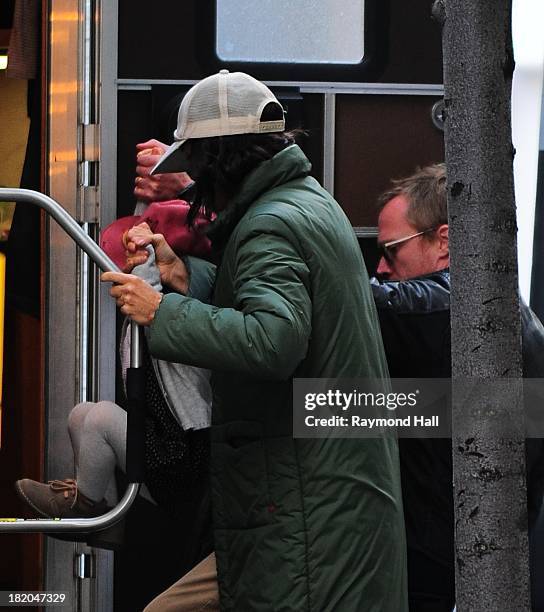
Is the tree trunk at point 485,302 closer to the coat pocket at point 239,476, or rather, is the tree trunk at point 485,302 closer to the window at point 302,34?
the coat pocket at point 239,476

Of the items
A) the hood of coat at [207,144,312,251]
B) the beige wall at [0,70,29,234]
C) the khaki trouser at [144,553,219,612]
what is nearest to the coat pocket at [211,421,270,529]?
the khaki trouser at [144,553,219,612]

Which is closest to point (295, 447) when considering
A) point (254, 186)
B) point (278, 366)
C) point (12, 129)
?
point (278, 366)

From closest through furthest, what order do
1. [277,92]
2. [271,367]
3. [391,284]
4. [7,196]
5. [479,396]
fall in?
[479,396]
[271,367]
[7,196]
[391,284]
[277,92]

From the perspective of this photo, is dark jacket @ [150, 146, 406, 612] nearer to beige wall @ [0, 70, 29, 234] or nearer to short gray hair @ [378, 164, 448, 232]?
short gray hair @ [378, 164, 448, 232]

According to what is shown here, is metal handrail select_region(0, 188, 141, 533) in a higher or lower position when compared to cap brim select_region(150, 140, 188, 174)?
lower

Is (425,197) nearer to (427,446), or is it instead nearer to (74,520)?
(427,446)

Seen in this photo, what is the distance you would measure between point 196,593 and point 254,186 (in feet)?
3.21

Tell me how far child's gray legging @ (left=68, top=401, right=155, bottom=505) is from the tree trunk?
4.82 feet

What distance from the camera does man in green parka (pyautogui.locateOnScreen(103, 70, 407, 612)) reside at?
2.97 metres

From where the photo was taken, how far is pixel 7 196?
3.35 m

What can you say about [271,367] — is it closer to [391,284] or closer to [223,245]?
[223,245]

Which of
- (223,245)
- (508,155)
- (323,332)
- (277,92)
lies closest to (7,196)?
(223,245)

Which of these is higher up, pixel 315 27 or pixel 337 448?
pixel 315 27

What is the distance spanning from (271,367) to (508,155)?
76 centimetres
